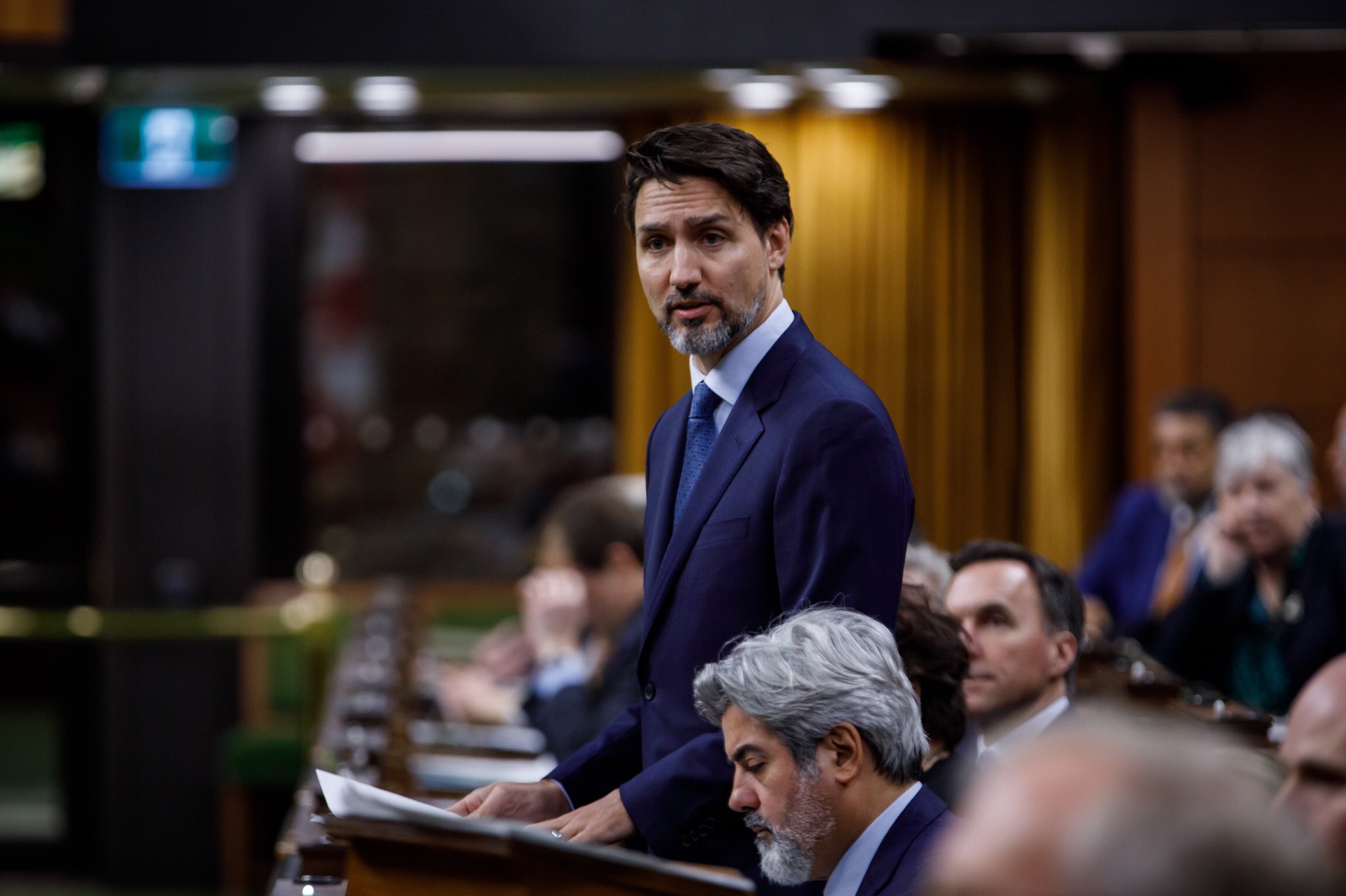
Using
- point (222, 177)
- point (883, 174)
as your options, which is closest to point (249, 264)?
point (222, 177)

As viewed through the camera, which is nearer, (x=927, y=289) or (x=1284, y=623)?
(x=1284, y=623)

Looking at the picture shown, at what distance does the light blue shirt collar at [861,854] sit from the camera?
5.65 feet

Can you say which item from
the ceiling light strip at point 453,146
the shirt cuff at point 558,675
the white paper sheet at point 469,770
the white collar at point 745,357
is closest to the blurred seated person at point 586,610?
the shirt cuff at point 558,675

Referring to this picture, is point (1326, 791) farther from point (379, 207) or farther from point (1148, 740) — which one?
point (379, 207)

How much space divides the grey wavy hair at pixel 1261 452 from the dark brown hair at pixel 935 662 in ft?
7.05

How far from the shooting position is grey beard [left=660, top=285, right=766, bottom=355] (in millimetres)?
1817

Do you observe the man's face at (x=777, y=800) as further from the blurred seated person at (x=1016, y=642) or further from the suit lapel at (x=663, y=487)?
the blurred seated person at (x=1016, y=642)

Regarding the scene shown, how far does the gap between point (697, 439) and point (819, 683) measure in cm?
40

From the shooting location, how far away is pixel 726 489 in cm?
181

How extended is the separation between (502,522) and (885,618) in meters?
5.45

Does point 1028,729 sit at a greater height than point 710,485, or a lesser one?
lesser

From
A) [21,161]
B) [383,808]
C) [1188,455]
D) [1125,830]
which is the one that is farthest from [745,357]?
[21,161]

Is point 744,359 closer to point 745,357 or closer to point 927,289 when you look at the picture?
point 745,357

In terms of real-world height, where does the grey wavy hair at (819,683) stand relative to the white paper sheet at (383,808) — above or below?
above
